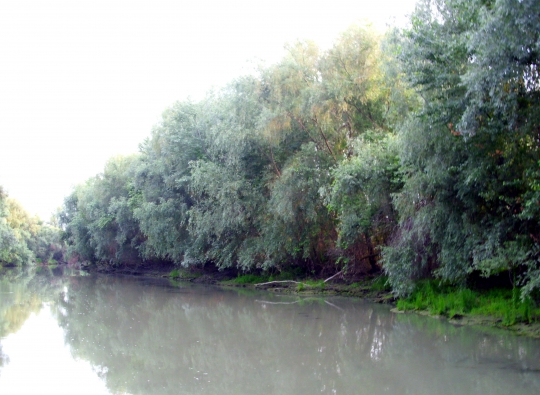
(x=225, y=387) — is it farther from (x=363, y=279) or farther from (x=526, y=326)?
(x=363, y=279)

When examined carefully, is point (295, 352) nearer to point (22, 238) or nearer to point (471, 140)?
point (471, 140)

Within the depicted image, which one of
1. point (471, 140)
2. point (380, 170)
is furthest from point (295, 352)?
point (380, 170)

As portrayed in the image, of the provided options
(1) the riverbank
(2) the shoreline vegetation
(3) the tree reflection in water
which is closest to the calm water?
(3) the tree reflection in water

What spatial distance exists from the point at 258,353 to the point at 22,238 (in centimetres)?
5512

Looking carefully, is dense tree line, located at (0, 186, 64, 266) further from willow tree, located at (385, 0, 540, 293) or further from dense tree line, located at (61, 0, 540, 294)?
willow tree, located at (385, 0, 540, 293)

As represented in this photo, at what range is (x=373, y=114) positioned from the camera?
66.1 feet

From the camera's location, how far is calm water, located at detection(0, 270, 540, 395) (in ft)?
26.9

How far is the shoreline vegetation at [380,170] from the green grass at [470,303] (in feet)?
0.14

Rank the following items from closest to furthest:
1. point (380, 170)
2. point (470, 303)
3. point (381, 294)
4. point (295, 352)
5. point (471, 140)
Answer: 1. point (295, 352)
2. point (471, 140)
3. point (470, 303)
4. point (380, 170)
5. point (381, 294)

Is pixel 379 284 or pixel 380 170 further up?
pixel 380 170

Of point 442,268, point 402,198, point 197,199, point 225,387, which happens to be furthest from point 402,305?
point 197,199

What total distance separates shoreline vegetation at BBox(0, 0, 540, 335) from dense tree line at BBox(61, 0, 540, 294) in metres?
0.05

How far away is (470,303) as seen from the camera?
1422 centimetres

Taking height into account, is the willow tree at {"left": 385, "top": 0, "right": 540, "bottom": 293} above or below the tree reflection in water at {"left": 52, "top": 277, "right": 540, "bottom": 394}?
above
